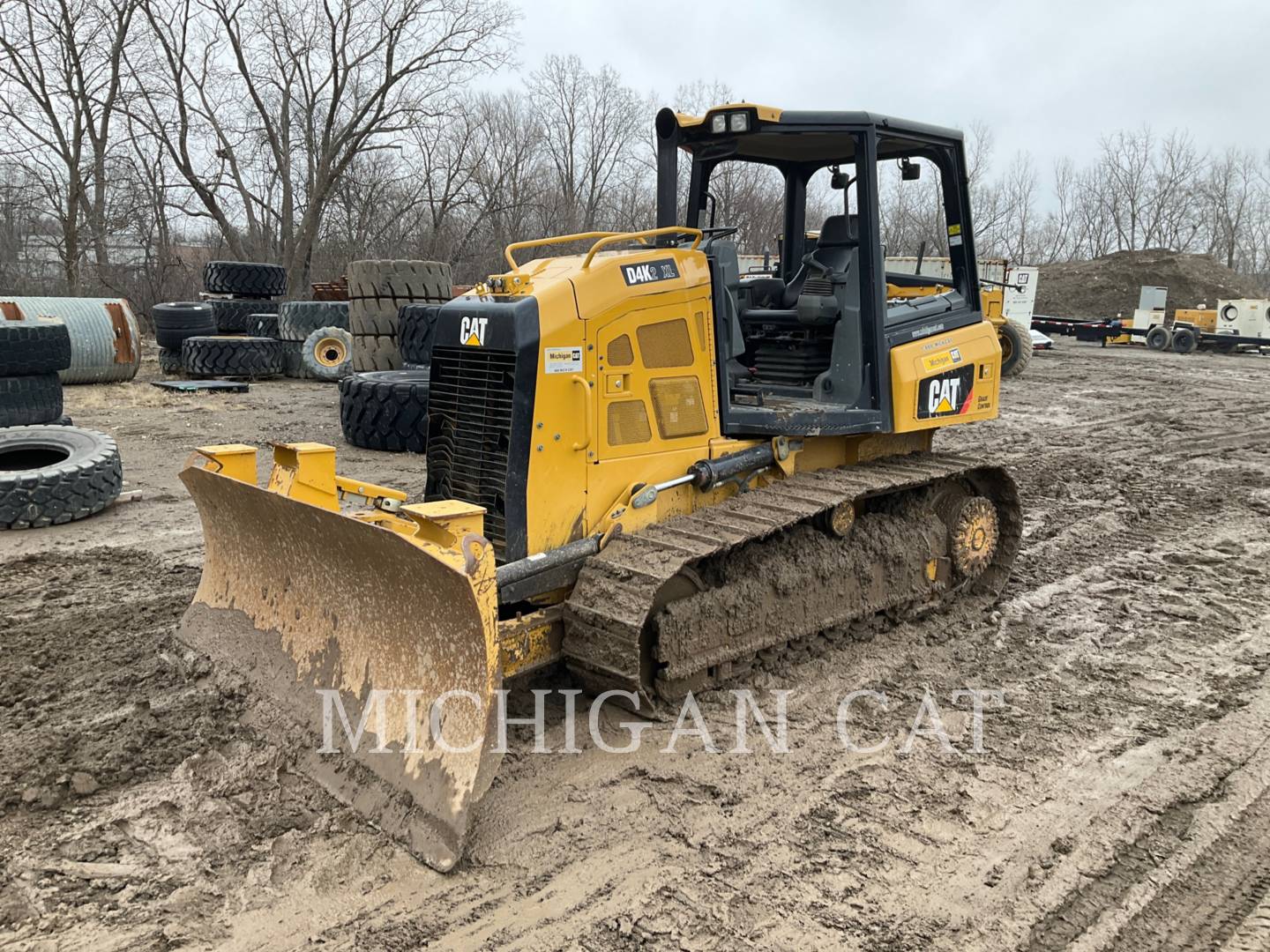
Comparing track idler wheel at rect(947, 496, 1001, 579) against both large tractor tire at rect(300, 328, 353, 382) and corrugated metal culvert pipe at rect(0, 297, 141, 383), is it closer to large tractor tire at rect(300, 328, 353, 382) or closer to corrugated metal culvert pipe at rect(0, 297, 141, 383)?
large tractor tire at rect(300, 328, 353, 382)

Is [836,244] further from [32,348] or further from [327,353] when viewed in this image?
[327,353]

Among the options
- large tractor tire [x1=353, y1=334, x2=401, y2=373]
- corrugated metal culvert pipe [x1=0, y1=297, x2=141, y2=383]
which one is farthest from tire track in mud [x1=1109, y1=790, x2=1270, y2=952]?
corrugated metal culvert pipe [x1=0, y1=297, x2=141, y2=383]

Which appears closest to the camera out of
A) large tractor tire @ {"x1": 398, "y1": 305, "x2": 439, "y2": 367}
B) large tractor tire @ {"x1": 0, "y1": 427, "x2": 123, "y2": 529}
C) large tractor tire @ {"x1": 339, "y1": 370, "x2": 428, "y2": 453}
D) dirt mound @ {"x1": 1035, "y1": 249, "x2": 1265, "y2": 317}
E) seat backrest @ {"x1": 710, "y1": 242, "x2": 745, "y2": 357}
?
seat backrest @ {"x1": 710, "y1": 242, "x2": 745, "y2": 357}

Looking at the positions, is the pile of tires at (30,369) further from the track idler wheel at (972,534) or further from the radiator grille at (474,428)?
the track idler wheel at (972,534)

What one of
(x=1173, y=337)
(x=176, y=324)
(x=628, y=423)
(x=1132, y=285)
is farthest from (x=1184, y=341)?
(x=628, y=423)

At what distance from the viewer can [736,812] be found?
362 centimetres

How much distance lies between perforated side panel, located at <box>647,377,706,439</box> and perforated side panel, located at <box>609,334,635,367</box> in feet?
0.55

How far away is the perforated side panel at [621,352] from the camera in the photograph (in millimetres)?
4426

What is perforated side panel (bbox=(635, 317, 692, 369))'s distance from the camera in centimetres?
454

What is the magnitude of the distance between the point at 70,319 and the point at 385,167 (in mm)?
14749

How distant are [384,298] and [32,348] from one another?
441 cm

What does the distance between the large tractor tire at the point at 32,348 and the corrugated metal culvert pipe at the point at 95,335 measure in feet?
18.3

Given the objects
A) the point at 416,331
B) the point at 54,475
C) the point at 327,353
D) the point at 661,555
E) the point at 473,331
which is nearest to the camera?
the point at 661,555

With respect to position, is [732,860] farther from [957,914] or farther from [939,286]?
[939,286]
